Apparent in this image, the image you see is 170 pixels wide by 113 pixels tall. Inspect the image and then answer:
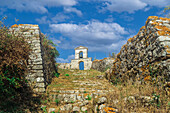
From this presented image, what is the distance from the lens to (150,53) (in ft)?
15.5

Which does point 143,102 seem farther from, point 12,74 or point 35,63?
point 35,63

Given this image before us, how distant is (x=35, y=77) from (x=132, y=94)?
15.3ft

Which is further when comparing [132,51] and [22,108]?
[132,51]

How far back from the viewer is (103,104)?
3.96 meters

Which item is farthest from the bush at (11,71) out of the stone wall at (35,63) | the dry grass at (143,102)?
the dry grass at (143,102)

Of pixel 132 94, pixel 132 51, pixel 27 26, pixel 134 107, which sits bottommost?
pixel 134 107

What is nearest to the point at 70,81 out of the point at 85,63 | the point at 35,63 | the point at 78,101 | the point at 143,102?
the point at 35,63

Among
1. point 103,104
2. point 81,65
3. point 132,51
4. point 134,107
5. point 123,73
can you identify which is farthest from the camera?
point 81,65

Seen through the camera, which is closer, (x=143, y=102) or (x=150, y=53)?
(x=143, y=102)

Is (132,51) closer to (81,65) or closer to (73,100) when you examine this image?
(73,100)

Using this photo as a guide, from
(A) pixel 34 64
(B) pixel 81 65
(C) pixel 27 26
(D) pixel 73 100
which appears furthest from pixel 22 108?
(B) pixel 81 65

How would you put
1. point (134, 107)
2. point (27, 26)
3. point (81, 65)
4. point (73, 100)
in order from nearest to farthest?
point (134, 107) → point (73, 100) → point (27, 26) → point (81, 65)

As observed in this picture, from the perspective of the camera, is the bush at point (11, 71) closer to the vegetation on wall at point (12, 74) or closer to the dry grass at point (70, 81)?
the vegetation on wall at point (12, 74)

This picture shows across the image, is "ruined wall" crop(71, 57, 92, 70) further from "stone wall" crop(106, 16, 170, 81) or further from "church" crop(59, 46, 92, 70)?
"stone wall" crop(106, 16, 170, 81)
